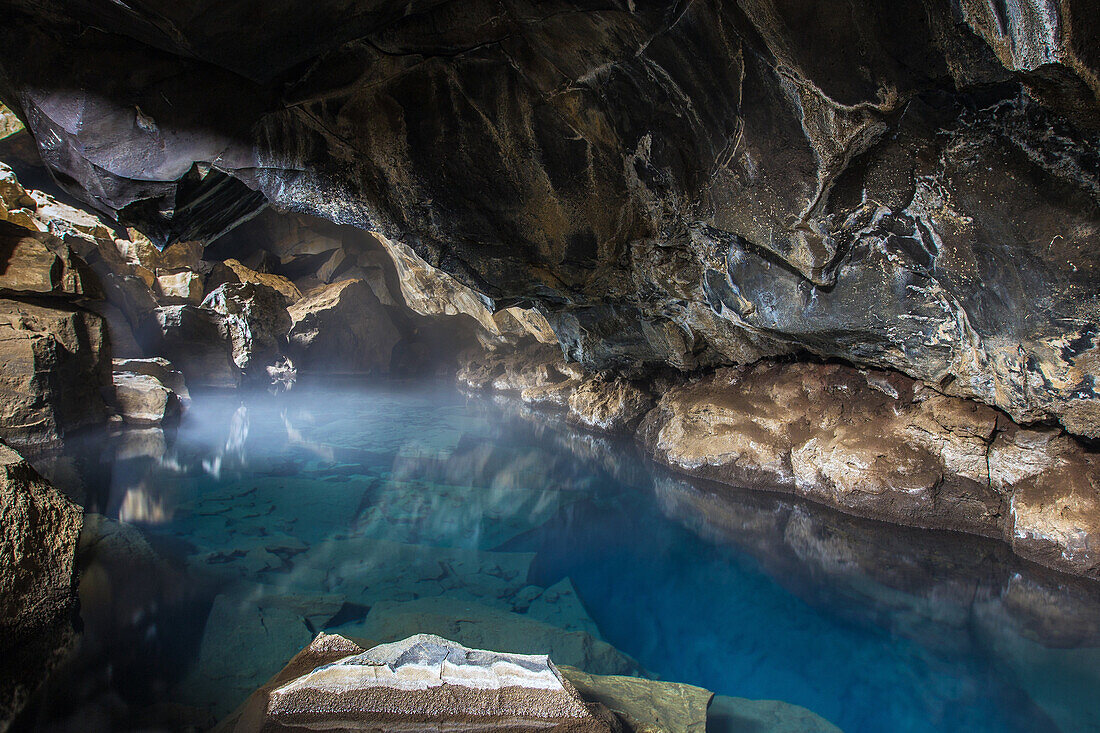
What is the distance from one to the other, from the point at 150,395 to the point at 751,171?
34.5ft

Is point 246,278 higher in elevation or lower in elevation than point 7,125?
lower

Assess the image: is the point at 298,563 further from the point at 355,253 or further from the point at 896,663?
the point at 355,253

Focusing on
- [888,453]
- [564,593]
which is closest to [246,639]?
[564,593]

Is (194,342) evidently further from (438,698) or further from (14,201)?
(438,698)

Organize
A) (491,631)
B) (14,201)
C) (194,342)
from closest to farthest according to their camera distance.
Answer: (491,631), (14,201), (194,342)

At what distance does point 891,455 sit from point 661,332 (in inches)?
140

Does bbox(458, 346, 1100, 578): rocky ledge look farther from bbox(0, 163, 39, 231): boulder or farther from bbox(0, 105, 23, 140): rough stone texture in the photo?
bbox(0, 163, 39, 231): boulder

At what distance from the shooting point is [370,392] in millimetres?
15062

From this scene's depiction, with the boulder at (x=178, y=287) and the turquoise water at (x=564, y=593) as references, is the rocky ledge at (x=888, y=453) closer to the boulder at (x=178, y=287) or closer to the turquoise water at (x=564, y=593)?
the turquoise water at (x=564, y=593)

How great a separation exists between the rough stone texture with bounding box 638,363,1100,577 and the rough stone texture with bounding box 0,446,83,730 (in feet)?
21.9

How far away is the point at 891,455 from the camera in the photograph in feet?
18.6

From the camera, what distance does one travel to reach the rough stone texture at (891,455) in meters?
4.61

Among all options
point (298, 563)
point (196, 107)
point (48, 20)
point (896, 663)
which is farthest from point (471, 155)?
point (896, 663)

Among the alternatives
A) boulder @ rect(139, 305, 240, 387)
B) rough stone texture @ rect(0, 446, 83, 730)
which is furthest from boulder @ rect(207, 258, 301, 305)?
rough stone texture @ rect(0, 446, 83, 730)
